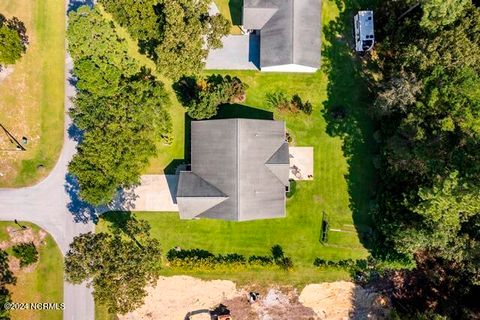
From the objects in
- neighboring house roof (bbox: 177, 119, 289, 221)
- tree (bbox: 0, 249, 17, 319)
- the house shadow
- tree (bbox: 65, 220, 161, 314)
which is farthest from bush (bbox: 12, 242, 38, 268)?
the house shadow

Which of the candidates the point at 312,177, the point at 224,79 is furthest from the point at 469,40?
the point at 224,79

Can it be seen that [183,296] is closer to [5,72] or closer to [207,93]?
[207,93]

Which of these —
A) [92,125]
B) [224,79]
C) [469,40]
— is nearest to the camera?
[469,40]

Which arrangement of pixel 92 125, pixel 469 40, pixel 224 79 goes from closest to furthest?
1. pixel 469 40
2. pixel 92 125
3. pixel 224 79

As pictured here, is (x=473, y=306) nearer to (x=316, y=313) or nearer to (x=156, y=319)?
(x=316, y=313)

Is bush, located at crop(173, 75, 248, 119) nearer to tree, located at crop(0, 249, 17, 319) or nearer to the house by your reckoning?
the house

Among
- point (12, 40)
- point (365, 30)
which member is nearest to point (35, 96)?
point (12, 40)
